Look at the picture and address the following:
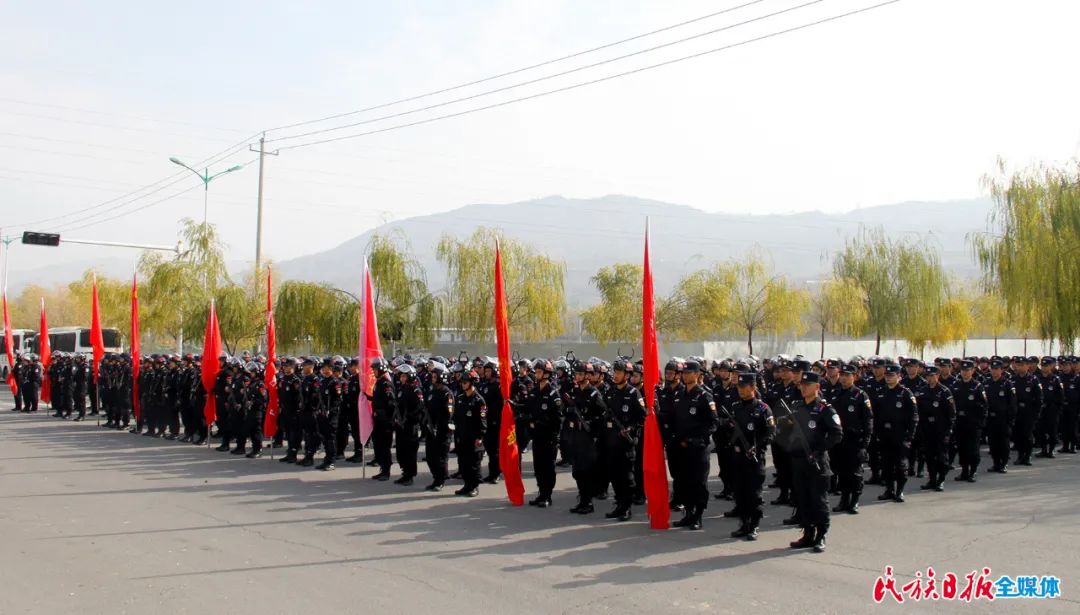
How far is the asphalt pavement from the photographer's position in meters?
6.64

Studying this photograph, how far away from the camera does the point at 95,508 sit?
34.3 feet

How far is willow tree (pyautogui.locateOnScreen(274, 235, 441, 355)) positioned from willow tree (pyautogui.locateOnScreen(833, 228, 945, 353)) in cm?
1792

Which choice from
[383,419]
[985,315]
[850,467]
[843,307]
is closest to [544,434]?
[383,419]

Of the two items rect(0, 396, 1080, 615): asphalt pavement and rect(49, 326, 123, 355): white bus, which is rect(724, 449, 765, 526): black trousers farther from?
rect(49, 326, 123, 355): white bus

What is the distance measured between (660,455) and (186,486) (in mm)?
7143

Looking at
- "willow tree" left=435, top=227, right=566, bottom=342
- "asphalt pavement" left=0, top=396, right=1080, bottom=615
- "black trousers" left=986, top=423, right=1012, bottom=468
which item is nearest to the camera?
"asphalt pavement" left=0, top=396, right=1080, bottom=615

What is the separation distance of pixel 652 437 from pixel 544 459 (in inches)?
72.7

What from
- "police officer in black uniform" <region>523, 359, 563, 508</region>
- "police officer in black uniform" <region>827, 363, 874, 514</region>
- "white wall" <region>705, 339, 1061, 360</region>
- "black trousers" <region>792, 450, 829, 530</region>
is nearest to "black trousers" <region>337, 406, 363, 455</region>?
"police officer in black uniform" <region>523, 359, 563, 508</region>

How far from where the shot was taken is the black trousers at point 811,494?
27.0ft

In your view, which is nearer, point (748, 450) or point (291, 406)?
point (748, 450)

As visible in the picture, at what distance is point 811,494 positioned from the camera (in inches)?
326

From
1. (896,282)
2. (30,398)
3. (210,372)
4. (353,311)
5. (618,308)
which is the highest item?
(896,282)

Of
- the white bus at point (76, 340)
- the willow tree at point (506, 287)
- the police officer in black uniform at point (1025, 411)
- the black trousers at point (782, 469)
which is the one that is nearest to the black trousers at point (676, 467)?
the black trousers at point (782, 469)

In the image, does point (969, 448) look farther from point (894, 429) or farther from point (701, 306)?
point (701, 306)
